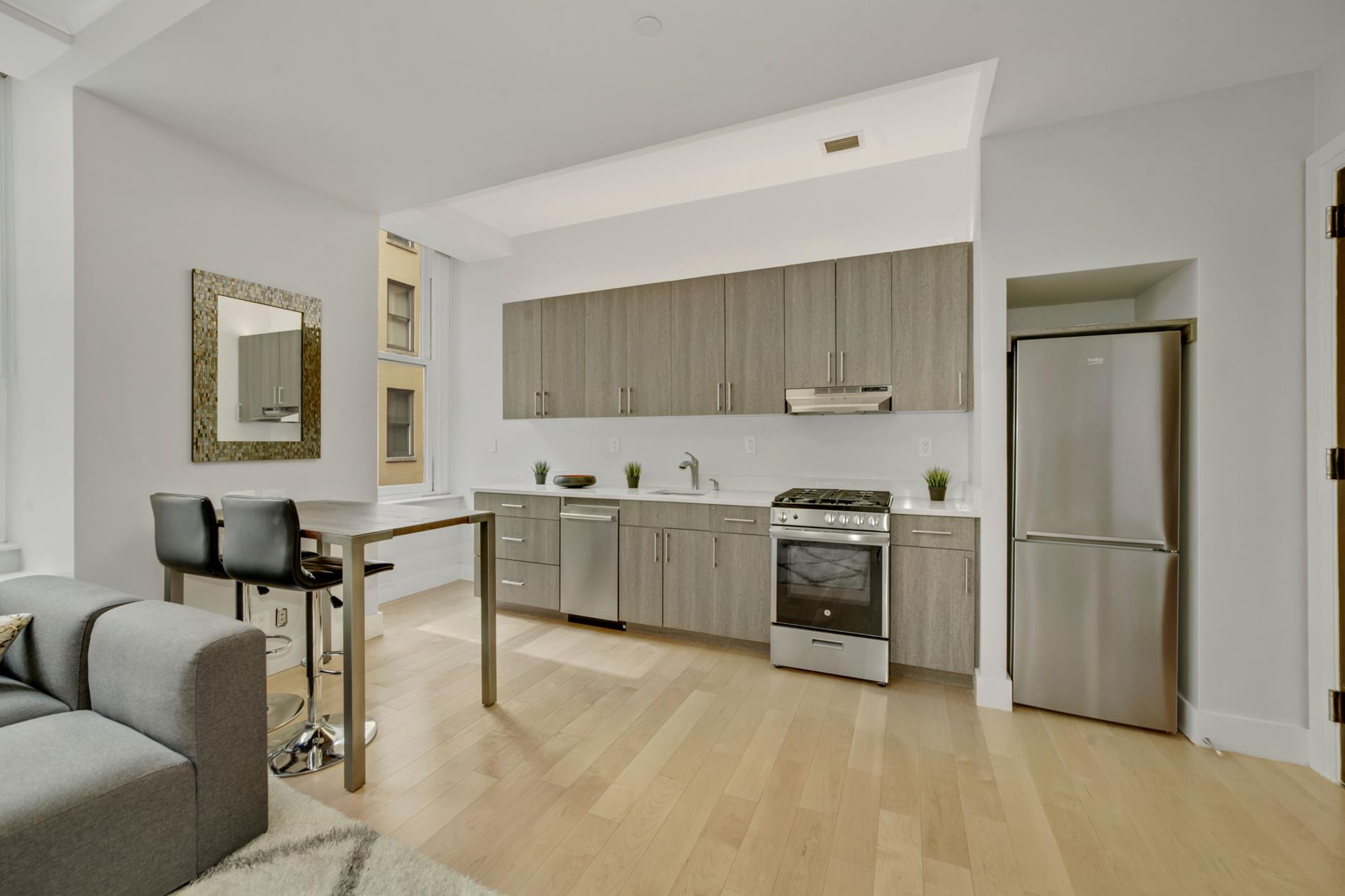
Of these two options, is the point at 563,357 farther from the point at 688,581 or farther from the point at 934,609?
the point at 934,609

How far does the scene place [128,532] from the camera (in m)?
2.43

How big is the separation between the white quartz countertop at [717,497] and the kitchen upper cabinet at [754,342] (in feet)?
1.83

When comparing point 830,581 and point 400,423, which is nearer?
point 830,581

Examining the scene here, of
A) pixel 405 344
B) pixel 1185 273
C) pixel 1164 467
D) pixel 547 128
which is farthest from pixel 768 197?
pixel 405 344

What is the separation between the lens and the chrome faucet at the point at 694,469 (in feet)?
13.1

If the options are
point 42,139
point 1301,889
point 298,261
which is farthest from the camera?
point 298,261

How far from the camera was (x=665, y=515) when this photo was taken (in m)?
3.52

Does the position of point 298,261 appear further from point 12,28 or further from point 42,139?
point 12,28

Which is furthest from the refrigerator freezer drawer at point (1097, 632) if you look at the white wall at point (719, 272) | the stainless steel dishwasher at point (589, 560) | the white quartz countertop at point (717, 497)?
the stainless steel dishwasher at point (589, 560)

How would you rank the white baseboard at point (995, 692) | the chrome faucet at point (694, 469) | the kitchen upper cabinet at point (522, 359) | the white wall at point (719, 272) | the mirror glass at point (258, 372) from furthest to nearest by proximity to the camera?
the kitchen upper cabinet at point (522, 359)
the chrome faucet at point (694, 469)
the white wall at point (719, 272)
the mirror glass at point (258, 372)
the white baseboard at point (995, 692)

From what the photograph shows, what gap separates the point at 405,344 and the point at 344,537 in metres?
3.29

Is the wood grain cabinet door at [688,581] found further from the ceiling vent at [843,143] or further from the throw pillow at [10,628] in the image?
the throw pillow at [10,628]

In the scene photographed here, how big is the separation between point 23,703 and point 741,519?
9.35 ft

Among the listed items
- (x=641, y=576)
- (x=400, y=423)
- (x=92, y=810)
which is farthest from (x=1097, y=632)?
(x=400, y=423)
